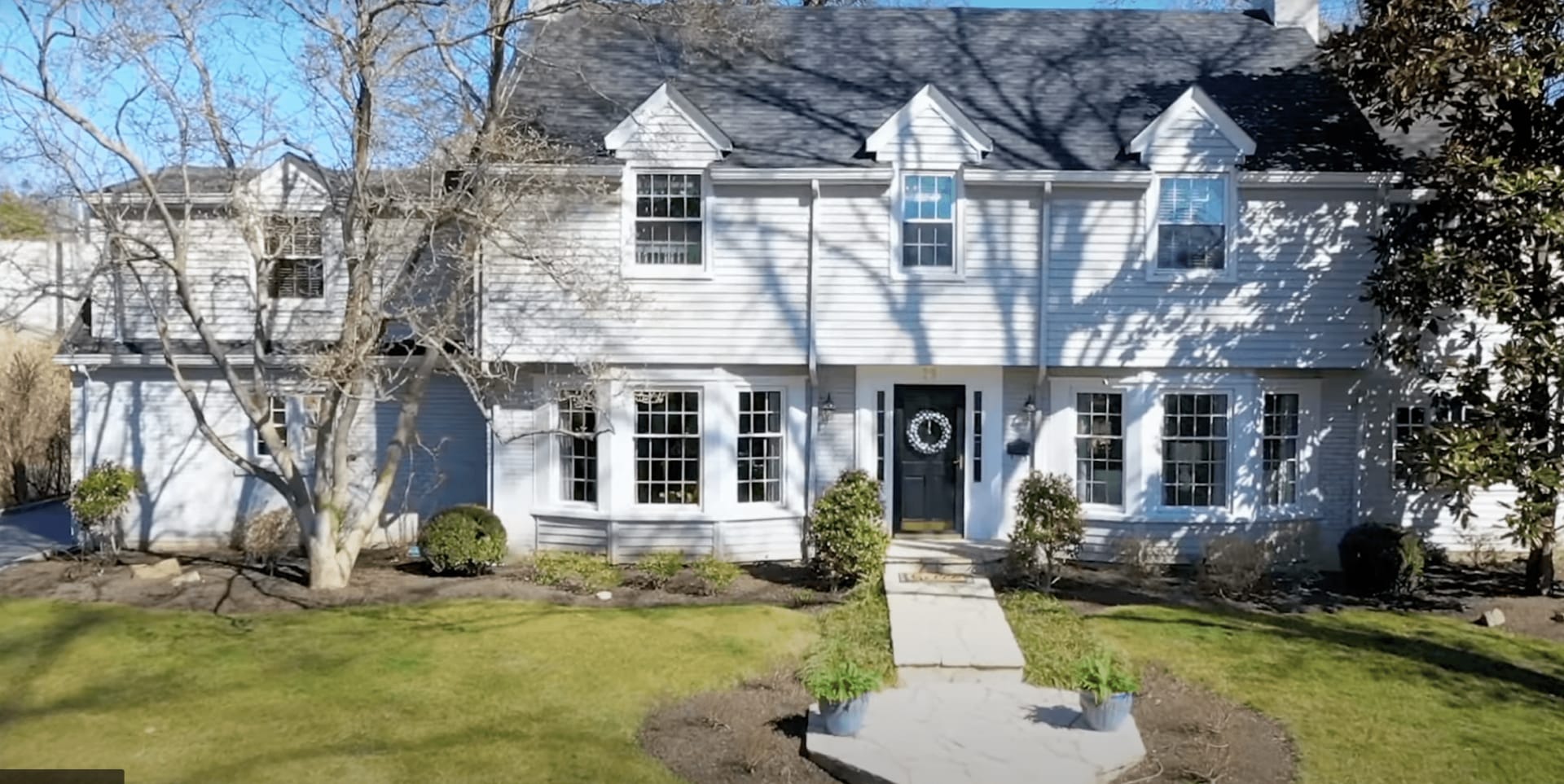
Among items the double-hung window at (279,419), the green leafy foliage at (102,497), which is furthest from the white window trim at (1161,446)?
the green leafy foliage at (102,497)

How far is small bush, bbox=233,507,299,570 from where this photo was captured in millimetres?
14586

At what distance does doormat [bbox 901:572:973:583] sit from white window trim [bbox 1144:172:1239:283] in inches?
205

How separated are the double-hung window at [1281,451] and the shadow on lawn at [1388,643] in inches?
121

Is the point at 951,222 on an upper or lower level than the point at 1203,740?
upper

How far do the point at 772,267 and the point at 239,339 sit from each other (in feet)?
29.3

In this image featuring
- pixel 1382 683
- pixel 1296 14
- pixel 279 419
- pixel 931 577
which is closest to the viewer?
pixel 1382 683

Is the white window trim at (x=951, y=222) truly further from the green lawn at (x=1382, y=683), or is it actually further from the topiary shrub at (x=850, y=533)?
the green lawn at (x=1382, y=683)

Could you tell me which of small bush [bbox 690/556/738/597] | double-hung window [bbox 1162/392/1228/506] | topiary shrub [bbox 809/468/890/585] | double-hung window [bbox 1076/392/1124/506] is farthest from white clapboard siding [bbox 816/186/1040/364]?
small bush [bbox 690/556/738/597]

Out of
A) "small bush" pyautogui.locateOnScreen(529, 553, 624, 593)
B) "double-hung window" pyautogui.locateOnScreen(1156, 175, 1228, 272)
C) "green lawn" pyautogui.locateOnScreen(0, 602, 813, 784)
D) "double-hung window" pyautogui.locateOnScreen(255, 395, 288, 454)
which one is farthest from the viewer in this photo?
"double-hung window" pyautogui.locateOnScreen(255, 395, 288, 454)

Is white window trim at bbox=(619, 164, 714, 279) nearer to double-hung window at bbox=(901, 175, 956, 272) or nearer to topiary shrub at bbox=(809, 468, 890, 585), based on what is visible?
double-hung window at bbox=(901, 175, 956, 272)

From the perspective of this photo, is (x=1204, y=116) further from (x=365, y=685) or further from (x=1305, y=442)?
(x=365, y=685)

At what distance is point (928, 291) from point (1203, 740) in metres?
7.89

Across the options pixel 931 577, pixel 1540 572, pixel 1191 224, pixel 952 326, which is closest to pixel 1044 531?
pixel 931 577

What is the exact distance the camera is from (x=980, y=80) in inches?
674
